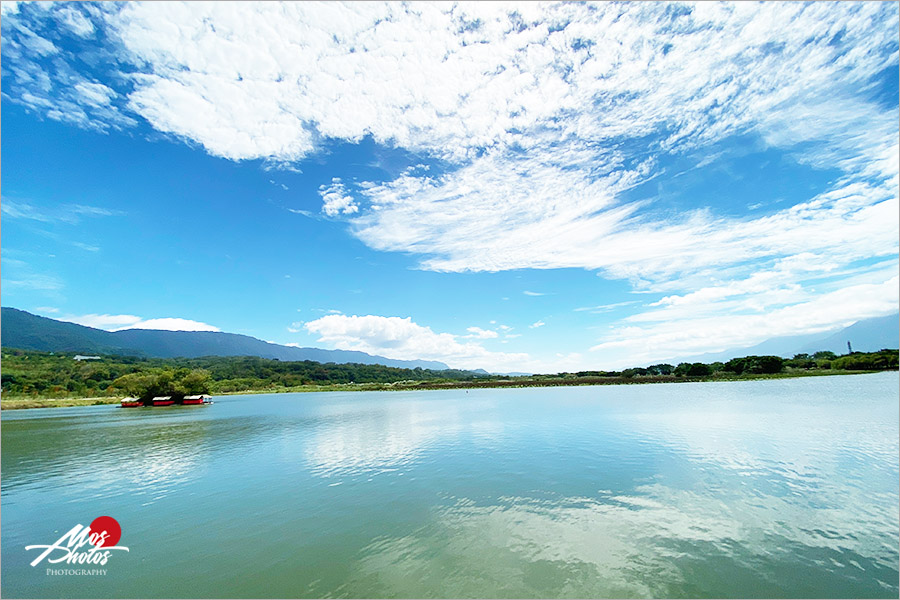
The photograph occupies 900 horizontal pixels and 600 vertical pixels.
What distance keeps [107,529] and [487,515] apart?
15.0m

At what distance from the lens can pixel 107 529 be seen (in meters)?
15.2

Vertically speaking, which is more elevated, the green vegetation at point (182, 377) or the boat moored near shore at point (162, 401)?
the green vegetation at point (182, 377)

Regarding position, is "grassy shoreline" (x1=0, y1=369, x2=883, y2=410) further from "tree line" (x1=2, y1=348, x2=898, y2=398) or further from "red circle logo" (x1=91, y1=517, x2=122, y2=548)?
"red circle logo" (x1=91, y1=517, x2=122, y2=548)

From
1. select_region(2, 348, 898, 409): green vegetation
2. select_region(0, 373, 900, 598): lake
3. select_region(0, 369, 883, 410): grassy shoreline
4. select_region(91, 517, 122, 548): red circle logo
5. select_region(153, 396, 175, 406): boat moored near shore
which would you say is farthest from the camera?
select_region(2, 348, 898, 409): green vegetation

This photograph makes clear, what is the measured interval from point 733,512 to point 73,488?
104ft

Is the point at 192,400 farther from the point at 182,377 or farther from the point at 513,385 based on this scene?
the point at 513,385

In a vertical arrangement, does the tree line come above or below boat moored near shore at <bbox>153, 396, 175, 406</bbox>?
above

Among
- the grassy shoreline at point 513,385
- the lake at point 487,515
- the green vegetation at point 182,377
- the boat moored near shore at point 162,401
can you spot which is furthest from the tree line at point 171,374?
the lake at point 487,515

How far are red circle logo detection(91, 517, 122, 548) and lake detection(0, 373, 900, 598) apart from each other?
1.46 ft

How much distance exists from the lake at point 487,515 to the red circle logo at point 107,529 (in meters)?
0.44

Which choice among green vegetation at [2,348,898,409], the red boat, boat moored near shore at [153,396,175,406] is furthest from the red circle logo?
green vegetation at [2,348,898,409]

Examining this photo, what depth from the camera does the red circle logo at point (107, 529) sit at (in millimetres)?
14060

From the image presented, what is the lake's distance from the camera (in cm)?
1051

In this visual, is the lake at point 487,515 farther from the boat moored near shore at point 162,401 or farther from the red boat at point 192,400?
Answer: the red boat at point 192,400
